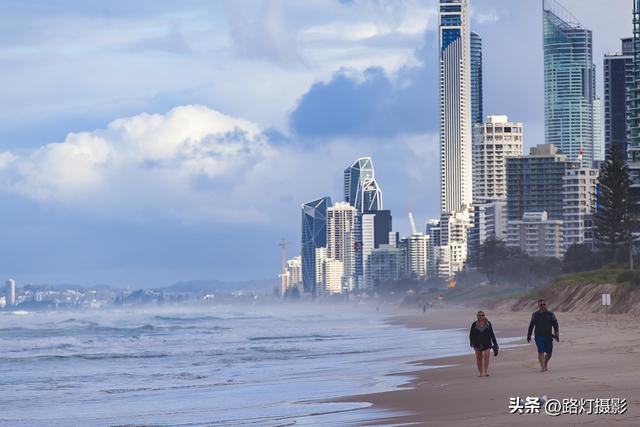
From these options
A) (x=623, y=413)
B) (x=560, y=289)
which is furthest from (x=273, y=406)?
(x=560, y=289)

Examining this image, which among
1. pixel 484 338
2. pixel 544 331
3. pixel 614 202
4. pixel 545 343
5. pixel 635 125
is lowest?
pixel 545 343

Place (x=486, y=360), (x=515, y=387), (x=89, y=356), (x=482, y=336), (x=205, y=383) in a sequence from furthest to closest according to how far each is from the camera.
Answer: (x=89, y=356), (x=205, y=383), (x=486, y=360), (x=482, y=336), (x=515, y=387)

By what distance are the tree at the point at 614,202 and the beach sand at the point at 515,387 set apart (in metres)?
75.5

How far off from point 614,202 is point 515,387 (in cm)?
9261

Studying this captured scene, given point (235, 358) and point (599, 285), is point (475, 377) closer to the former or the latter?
point (235, 358)

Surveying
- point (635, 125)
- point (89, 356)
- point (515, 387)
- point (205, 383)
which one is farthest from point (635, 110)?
point (515, 387)

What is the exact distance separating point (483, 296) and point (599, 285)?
11283cm

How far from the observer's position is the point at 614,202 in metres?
114

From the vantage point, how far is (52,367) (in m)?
47.8

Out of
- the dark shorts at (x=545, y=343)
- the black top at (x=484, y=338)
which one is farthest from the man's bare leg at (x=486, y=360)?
the dark shorts at (x=545, y=343)

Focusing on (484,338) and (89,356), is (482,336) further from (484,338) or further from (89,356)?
(89,356)

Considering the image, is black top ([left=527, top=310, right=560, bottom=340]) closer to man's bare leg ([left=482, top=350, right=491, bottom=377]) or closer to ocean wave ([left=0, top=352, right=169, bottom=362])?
man's bare leg ([left=482, top=350, right=491, bottom=377])

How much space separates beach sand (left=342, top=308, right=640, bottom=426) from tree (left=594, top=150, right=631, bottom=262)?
75.5m

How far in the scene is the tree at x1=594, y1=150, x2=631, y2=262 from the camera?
113 meters
